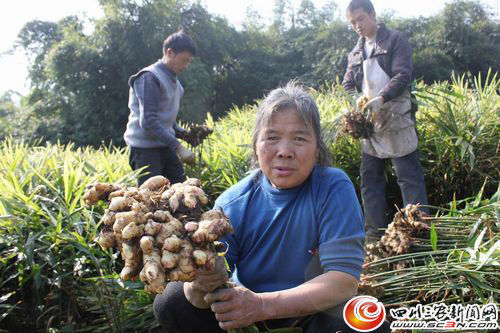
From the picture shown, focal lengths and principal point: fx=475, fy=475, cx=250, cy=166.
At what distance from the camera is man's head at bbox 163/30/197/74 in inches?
142

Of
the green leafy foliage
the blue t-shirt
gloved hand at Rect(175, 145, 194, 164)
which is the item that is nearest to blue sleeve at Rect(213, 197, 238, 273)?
the blue t-shirt

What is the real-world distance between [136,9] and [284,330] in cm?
1563

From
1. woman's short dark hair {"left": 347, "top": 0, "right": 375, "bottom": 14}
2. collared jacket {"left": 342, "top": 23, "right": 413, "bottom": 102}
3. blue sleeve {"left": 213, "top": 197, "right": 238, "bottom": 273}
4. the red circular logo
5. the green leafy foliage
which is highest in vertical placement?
the green leafy foliage

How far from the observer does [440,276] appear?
193 centimetres

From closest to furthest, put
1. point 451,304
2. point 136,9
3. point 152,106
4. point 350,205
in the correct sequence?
point 350,205, point 451,304, point 152,106, point 136,9

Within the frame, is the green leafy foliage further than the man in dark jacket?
Yes

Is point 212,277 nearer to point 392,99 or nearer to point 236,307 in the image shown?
point 236,307

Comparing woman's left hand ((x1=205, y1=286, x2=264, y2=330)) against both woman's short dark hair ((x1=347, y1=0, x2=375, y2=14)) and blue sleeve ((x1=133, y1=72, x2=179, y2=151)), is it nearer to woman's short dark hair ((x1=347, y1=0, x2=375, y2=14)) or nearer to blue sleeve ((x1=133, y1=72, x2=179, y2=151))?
blue sleeve ((x1=133, y1=72, x2=179, y2=151))

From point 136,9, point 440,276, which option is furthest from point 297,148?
point 136,9

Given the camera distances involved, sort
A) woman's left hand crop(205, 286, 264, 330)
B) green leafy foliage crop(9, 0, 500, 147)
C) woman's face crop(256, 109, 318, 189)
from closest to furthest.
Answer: woman's left hand crop(205, 286, 264, 330) < woman's face crop(256, 109, 318, 189) < green leafy foliage crop(9, 0, 500, 147)

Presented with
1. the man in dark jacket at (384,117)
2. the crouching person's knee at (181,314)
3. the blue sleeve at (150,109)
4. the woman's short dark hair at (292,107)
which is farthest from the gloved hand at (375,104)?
the crouching person's knee at (181,314)

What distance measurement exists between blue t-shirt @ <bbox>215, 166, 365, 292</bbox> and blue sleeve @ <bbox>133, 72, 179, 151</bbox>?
1.86 m

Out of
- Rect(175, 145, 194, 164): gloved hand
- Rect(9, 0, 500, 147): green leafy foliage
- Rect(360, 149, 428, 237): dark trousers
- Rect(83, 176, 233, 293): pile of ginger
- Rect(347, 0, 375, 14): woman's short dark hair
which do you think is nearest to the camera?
Rect(83, 176, 233, 293): pile of ginger

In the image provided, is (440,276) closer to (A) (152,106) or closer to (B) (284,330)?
(B) (284,330)
